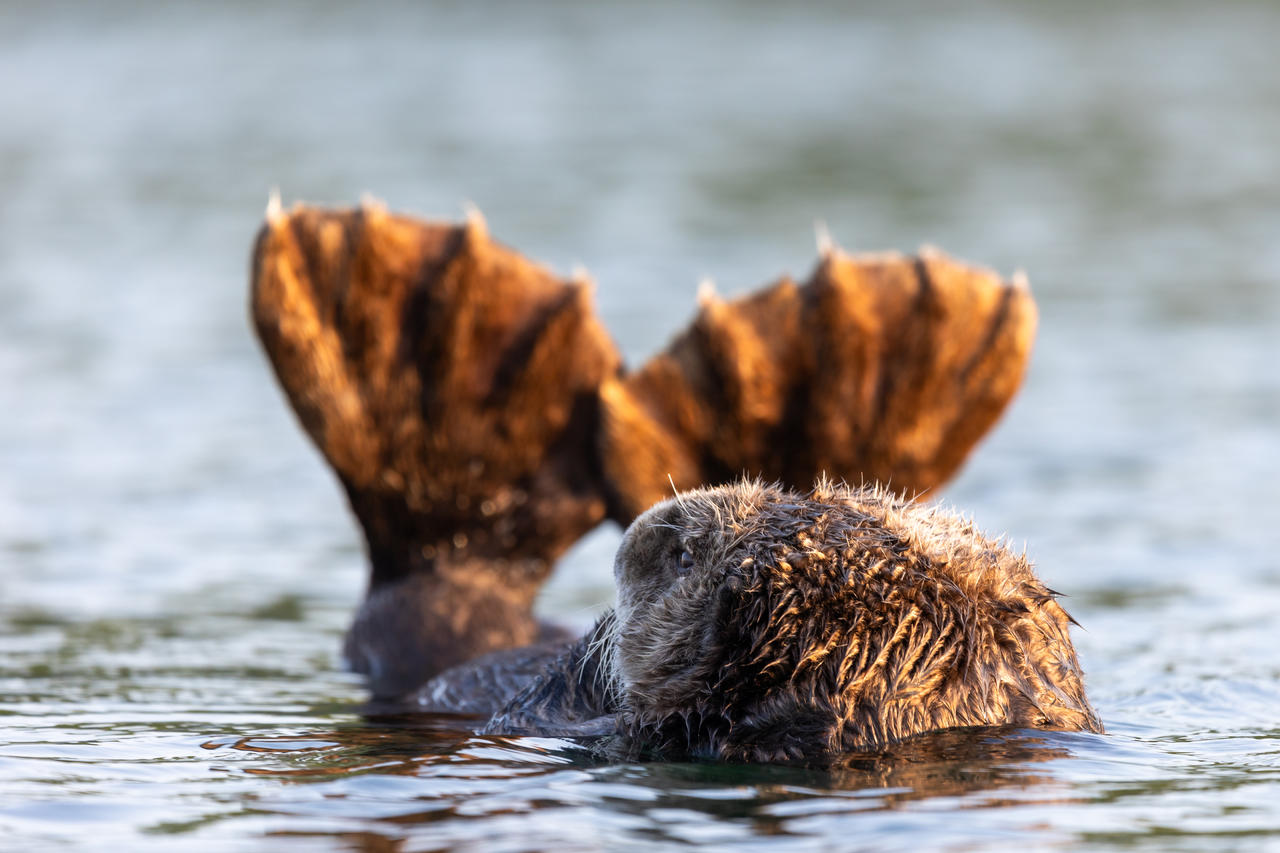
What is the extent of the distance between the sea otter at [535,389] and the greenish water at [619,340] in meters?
0.57

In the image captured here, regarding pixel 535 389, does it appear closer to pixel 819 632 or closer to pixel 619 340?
pixel 819 632

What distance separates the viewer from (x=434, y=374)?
5184 mm

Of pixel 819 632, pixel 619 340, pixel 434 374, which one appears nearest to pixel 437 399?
pixel 434 374

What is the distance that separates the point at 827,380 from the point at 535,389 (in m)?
0.89

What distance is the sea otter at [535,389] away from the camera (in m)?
5.00

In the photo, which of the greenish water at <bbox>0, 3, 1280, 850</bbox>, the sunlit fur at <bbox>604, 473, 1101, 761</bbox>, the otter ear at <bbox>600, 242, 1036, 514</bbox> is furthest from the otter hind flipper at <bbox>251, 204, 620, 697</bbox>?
the sunlit fur at <bbox>604, 473, 1101, 761</bbox>

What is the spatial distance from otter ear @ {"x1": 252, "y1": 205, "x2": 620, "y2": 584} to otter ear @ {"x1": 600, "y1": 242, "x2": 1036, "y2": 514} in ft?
0.83

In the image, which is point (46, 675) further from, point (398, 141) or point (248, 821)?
point (398, 141)

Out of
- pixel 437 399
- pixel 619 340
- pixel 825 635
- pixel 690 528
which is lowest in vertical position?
pixel 825 635

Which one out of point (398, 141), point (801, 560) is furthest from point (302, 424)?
point (398, 141)

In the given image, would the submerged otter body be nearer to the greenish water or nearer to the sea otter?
the greenish water

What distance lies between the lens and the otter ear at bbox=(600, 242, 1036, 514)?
499cm

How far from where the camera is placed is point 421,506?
17.1ft

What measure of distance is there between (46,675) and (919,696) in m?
2.70
